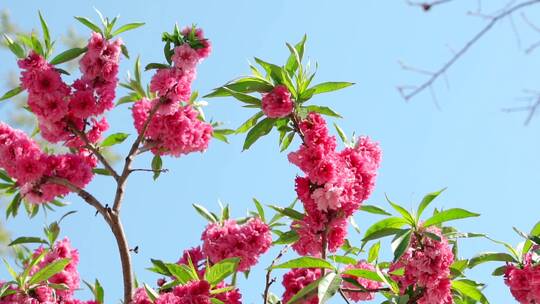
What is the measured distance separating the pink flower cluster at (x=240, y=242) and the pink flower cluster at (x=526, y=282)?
4.15 ft

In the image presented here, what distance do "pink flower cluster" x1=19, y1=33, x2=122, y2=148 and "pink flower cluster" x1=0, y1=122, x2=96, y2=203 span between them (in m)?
0.14

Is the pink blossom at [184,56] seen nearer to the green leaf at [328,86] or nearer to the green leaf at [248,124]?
the green leaf at [248,124]

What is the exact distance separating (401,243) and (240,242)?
1.08 meters

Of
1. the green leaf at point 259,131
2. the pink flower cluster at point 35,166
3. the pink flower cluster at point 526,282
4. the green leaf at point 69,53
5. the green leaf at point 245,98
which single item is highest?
the green leaf at point 69,53

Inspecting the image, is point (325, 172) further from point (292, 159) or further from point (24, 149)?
point (24, 149)

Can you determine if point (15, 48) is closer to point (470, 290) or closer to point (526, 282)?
point (470, 290)

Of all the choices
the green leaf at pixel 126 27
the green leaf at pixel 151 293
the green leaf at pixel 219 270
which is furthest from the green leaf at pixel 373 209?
the green leaf at pixel 126 27

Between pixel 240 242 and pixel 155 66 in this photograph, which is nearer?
pixel 240 242

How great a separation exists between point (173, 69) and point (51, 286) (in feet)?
4.35

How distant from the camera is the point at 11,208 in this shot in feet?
14.5

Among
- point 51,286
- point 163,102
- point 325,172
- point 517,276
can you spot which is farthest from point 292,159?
point 51,286

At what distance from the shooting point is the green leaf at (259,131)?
3.88 m

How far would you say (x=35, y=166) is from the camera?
391 cm

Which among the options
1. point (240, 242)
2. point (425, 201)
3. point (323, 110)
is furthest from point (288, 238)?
point (425, 201)
